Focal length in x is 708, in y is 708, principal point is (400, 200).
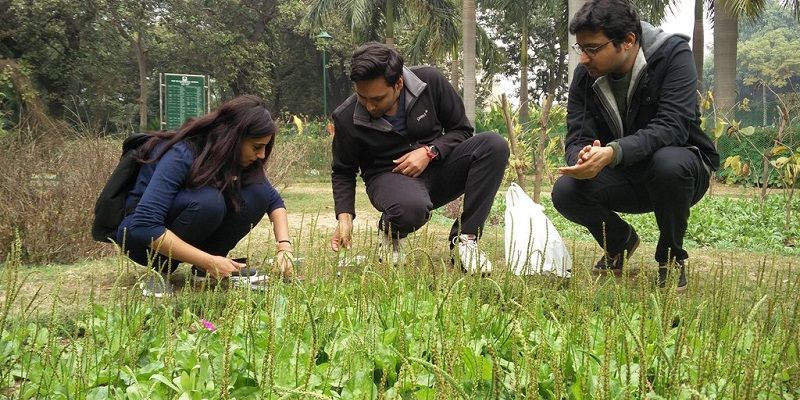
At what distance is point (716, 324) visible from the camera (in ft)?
6.12

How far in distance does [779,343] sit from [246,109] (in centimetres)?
213

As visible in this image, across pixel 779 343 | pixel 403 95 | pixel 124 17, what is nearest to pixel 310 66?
pixel 124 17

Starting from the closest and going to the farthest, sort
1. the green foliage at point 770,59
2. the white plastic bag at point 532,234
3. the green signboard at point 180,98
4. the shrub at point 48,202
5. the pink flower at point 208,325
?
the pink flower at point 208,325 → the white plastic bag at point 532,234 → the shrub at point 48,202 → the green signboard at point 180,98 → the green foliage at point 770,59

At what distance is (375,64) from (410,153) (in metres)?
0.56

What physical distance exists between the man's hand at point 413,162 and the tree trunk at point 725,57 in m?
13.3

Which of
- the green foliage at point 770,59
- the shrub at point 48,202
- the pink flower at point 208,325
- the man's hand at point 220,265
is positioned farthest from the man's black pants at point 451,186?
the green foliage at point 770,59

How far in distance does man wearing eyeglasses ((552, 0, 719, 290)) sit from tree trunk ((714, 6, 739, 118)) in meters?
12.8

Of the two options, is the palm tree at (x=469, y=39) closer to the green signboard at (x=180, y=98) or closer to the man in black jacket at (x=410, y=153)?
the green signboard at (x=180, y=98)

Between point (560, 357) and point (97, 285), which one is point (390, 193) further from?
point (560, 357)

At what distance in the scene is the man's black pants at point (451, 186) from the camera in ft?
11.1

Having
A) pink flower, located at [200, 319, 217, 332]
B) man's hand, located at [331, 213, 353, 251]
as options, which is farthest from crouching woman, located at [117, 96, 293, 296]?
pink flower, located at [200, 319, 217, 332]

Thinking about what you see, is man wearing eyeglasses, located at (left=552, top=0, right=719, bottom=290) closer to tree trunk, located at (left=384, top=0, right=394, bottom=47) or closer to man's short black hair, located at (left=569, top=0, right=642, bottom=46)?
man's short black hair, located at (left=569, top=0, right=642, bottom=46)

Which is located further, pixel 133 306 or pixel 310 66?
pixel 310 66

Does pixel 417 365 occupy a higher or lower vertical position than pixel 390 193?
lower
